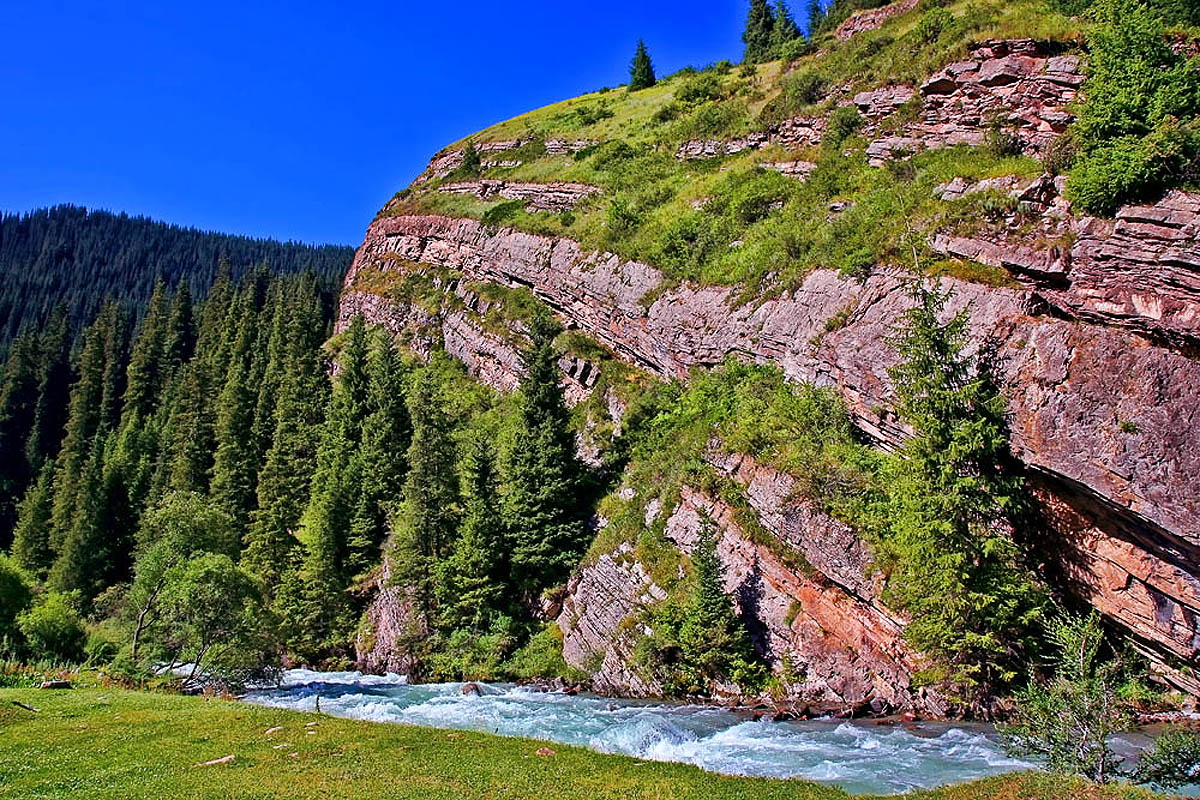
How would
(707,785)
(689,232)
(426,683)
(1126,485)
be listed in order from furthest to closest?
(689,232)
(426,683)
(1126,485)
(707,785)

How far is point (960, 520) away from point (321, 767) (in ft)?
67.4

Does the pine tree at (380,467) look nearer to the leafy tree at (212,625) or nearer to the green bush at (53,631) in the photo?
the leafy tree at (212,625)

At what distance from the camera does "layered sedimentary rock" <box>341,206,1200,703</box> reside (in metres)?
19.3

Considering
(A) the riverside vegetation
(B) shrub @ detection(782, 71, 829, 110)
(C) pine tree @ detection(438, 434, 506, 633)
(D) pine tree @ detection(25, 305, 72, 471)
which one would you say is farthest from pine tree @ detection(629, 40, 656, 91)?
(D) pine tree @ detection(25, 305, 72, 471)

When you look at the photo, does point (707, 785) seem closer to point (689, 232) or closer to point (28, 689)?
point (28, 689)

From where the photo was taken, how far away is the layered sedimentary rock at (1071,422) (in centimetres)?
1934

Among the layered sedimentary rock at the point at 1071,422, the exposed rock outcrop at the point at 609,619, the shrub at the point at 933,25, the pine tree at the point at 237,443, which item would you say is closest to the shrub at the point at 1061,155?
the layered sedimentary rock at the point at 1071,422

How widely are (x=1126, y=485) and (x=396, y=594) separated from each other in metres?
36.8

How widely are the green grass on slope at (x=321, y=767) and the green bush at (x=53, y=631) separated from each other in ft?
74.8

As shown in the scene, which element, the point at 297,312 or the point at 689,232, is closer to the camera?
the point at 689,232

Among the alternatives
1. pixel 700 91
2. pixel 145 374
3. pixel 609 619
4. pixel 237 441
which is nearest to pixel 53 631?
pixel 237 441

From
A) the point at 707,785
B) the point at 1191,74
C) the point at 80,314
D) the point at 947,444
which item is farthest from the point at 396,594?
the point at 80,314

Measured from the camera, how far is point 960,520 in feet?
74.8

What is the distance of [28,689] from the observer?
26.8m
